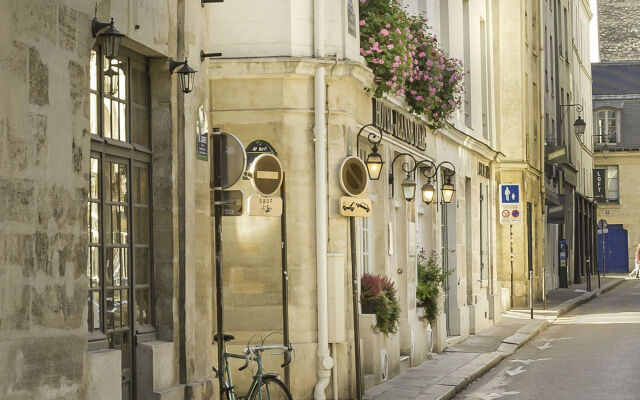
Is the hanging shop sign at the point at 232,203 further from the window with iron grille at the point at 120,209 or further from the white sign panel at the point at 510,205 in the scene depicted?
the white sign panel at the point at 510,205

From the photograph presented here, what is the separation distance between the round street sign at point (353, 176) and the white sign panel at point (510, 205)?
44.4 ft

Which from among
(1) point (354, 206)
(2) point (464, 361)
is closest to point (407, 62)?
(1) point (354, 206)

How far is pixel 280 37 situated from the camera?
13.5m

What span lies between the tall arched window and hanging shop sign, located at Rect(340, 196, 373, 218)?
2322 inches

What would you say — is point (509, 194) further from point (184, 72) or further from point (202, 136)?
point (184, 72)

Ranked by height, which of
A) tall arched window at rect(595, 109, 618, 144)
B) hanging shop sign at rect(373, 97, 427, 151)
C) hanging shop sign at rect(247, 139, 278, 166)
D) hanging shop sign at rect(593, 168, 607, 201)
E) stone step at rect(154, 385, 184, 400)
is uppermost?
tall arched window at rect(595, 109, 618, 144)

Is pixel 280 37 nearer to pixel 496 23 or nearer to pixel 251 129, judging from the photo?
pixel 251 129

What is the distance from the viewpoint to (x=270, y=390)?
10852 millimetres

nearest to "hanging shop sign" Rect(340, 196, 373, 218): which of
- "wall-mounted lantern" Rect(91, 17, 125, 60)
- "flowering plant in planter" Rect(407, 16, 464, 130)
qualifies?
"flowering plant in planter" Rect(407, 16, 464, 130)

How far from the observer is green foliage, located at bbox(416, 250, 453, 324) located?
61.5ft

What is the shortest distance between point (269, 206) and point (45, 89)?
4471 millimetres

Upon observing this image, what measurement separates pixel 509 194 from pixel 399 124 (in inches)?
425

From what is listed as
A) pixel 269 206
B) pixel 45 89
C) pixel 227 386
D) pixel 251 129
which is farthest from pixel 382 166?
pixel 45 89

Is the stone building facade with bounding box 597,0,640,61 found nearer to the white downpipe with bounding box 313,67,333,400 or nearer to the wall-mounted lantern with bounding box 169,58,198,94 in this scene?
the white downpipe with bounding box 313,67,333,400
